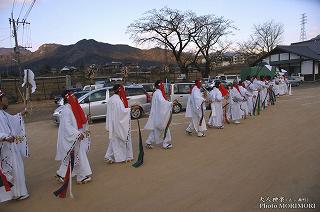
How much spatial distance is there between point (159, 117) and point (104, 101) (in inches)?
268

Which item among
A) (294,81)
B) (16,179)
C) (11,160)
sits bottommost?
(16,179)

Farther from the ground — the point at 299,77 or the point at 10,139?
the point at 299,77

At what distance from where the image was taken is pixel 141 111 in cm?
1630

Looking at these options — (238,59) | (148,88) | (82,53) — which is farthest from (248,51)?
(82,53)

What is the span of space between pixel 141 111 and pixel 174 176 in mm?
9764

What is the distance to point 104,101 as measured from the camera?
617 inches

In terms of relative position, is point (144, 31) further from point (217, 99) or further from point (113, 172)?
point (113, 172)

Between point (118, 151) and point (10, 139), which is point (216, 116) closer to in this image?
point (118, 151)

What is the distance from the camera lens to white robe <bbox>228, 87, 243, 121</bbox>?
13182 mm

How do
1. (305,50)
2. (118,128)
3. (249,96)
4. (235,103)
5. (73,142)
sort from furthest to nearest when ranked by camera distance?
(305,50) < (249,96) < (235,103) < (118,128) < (73,142)

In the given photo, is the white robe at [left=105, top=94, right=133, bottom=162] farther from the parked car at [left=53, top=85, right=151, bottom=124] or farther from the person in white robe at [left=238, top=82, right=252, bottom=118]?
the parked car at [left=53, top=85, right=151, bottom=124]

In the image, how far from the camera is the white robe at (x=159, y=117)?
9.32 meters

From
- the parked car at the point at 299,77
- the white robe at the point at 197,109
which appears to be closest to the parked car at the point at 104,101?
the white robe at the point at 197,109

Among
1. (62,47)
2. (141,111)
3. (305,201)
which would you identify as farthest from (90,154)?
(62,47)
